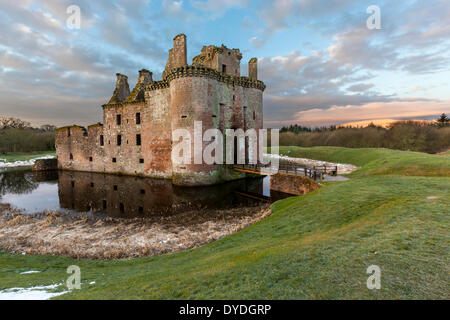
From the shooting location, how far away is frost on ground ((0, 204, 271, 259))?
8.98 m

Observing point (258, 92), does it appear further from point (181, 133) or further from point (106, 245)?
point (106, 245)

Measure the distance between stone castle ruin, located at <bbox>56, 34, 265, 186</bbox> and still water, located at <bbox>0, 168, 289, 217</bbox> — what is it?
2671 millimetres

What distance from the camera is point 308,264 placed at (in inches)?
176

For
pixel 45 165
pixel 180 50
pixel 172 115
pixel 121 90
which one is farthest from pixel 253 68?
pixel 45 165

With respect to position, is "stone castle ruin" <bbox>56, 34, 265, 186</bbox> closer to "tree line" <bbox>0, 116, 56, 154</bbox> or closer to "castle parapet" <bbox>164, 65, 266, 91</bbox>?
"castle parapet" <bbox>164, 65, 266, 91</bbox>

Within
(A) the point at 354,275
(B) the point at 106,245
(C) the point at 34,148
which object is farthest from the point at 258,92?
(C) the point at 34,148

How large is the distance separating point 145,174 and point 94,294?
26.7m

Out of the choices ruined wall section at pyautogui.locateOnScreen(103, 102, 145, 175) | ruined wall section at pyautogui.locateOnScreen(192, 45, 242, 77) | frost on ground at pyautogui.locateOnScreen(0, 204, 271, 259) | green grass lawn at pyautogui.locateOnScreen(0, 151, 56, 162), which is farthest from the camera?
green grass lawn at pyautogui.locateOnScreen(0, 151, 56, 162)

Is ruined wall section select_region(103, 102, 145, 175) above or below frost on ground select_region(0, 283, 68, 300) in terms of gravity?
above

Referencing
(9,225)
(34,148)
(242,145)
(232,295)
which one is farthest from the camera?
(34,148)

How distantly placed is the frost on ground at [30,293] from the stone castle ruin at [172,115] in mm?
18337

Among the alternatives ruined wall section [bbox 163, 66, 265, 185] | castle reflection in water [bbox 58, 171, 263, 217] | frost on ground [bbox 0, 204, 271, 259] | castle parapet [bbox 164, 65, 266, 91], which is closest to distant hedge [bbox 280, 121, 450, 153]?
castle parapet [bbox 164, 65, 266, 91]

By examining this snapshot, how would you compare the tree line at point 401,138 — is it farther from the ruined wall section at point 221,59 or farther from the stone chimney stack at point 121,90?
the stone chimney stack at point 121,90
